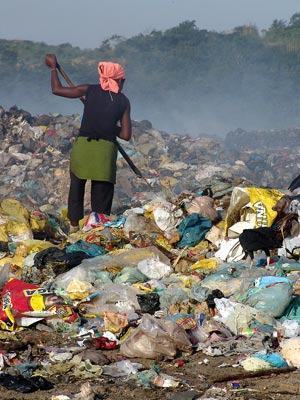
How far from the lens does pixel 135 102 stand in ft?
101

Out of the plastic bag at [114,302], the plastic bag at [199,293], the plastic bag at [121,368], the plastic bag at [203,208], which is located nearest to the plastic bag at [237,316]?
the plastic bag at [199,293]

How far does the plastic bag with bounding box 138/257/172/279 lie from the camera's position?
664 centimetres

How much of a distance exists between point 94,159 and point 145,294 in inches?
95.6

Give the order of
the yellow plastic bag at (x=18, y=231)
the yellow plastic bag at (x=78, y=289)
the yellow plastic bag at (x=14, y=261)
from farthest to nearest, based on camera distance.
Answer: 1. the yellow plastic bag at (x=18, y=231)
2. the yellow plastic bag at (x=14, y=261)
3. the yellow plastic bag at (x=78, y=289)

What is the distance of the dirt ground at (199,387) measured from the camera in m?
4.23

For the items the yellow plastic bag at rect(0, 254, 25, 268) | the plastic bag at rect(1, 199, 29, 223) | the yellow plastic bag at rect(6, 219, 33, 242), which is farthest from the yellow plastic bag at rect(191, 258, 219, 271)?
the plastic bag at rect(1, 199, 29, 223)

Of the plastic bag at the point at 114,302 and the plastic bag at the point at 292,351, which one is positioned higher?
the plastic bag at the point at 292,351

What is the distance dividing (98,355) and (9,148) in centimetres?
1249

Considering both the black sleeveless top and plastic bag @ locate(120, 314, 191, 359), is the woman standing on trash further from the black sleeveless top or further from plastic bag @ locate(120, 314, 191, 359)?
plastic bag @ locate(120, 314, 191, 359)

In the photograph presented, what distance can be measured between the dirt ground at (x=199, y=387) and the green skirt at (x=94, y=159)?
358 centimetres

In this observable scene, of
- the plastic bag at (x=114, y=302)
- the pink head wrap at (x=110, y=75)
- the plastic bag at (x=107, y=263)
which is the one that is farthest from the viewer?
the pink head wrap at (x=110, y=75)

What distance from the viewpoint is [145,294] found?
5965 millimetres

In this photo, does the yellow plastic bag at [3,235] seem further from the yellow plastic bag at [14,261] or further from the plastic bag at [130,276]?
the plastic bag at [130,276]

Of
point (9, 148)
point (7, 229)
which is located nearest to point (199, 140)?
point (9, 148)
